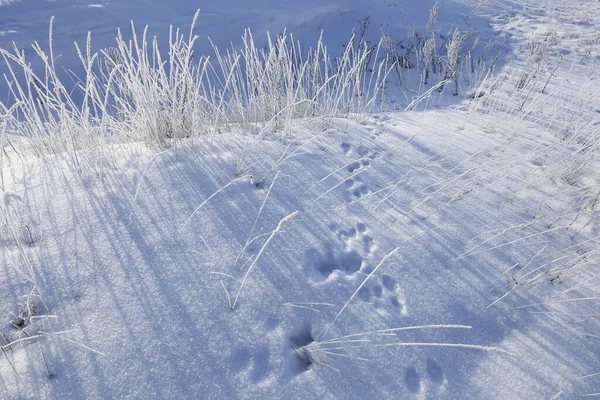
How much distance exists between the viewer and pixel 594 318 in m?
1.33

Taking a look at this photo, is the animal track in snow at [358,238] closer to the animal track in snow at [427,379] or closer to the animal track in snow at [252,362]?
the animal track in snow at [427,379]

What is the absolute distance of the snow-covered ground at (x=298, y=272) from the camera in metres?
1.07

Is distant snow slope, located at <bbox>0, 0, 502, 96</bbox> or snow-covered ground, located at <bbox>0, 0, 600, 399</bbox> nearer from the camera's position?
snow-covered ground, located at <bbox>0, 0, 600, 399</bbox>

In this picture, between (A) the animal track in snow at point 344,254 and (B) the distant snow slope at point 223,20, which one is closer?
(A) the animal track in snow at point 344,254

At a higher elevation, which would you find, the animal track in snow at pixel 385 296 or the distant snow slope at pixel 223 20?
the distant snow slope at pixel 223 20

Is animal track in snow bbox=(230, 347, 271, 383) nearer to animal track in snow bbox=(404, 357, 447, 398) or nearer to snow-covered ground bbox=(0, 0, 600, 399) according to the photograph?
snow-covered ground bbox=(0, 0, 600, 399)

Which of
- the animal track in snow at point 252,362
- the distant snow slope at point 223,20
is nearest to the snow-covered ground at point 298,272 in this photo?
the animal track in snow at point 252,362

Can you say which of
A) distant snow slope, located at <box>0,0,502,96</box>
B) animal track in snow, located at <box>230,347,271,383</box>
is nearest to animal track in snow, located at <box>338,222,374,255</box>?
animal track in snow, located at <box>230,347,271,383</box>

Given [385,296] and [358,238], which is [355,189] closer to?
[358,238]

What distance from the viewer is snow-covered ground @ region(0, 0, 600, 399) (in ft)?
3.50

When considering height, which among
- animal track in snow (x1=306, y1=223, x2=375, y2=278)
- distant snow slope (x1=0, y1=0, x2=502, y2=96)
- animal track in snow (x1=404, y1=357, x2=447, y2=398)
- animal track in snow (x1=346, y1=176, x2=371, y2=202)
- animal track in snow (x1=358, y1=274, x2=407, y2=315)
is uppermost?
distant snow slope (x1=0, y1=0, x2=502, y2=96)

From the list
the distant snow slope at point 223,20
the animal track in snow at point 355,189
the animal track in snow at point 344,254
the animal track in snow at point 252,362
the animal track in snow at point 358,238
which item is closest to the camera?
the animal track in snow at point 252,362

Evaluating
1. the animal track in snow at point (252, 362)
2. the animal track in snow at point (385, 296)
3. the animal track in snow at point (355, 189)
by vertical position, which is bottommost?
the animal track in snow at point (385, 296)

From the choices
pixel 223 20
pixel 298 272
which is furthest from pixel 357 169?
pixel 223 20
